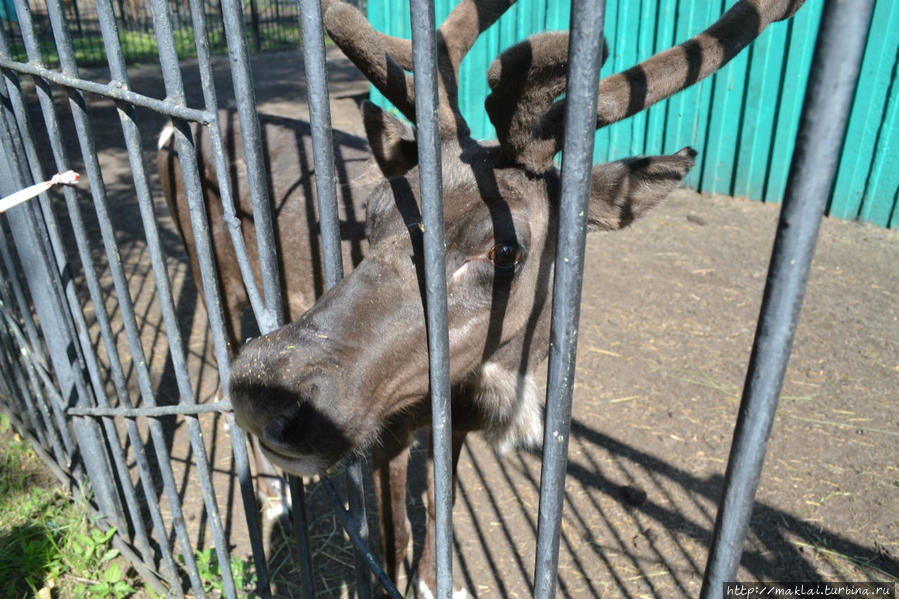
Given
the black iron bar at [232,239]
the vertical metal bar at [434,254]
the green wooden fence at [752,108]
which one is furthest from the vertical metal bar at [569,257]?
the green wooden fence at [752,108]

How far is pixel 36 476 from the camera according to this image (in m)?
3.90

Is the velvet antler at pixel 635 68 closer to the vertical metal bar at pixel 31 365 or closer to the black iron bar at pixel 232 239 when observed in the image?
the black iron bar at pixel 232 239

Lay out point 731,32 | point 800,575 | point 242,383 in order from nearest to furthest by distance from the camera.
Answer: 1. point 242,383
2. point 731,32
3. point 800,575

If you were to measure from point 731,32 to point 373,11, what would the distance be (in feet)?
29.7

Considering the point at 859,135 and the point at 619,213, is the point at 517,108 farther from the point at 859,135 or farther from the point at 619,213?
the point at 859,135

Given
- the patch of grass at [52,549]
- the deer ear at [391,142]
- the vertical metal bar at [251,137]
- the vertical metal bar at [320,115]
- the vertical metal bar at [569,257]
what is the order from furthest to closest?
the patch of grass at [52,549] → the deer ear at [391,142] → the vertical metal bar at [251,137] → the vertical metal bar at [320,115] → the vertical metal bar at [569,257]

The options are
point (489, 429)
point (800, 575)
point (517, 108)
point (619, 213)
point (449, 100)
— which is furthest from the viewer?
point (800, 575)

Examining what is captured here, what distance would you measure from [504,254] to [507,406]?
905 mm

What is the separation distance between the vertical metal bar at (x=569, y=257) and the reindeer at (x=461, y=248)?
821mm

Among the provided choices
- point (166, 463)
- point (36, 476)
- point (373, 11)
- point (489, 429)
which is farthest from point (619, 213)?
point (373, 11)

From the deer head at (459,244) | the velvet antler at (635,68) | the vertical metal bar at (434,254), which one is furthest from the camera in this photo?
the velvet antler at (635,68)

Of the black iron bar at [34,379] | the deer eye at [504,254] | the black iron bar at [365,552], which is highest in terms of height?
the deer eye at [504,254]

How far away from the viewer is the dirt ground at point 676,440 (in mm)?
3576

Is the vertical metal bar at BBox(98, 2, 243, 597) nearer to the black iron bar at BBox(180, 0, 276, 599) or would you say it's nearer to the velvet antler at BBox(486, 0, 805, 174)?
the black iron bar at BBox(180, 0, 276, 599)
